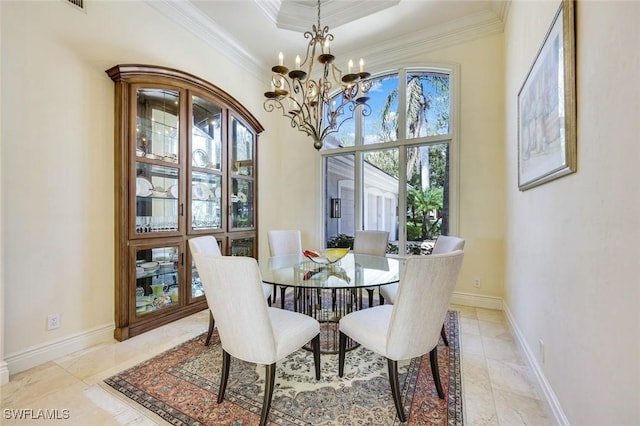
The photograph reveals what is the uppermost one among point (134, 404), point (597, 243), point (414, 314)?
point (597, 243)

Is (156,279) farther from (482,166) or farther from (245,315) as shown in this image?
(482,166)

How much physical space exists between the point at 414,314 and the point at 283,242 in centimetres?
213

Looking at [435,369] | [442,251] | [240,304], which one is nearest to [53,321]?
[240,304]

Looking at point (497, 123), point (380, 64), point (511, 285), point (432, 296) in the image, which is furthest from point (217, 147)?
point (511, 285)

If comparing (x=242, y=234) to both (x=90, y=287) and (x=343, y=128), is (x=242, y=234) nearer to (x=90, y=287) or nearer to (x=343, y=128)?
(x=90, y=287)

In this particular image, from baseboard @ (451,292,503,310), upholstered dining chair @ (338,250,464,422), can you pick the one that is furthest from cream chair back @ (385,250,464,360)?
baseboard @ (451,292,503,310)

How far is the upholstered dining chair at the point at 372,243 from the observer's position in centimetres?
324

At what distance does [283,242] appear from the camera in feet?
11.1

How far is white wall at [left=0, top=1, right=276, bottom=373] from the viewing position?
6.58 feet

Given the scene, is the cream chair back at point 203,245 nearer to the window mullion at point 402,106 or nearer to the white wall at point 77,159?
the white wall at point 77,159

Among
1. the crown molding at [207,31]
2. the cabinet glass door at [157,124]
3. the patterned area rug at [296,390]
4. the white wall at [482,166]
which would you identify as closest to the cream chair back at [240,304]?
the patterned area rug at [296,390]

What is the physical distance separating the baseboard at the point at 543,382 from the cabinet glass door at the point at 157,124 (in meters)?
3.56

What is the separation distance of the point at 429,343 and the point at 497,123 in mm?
2870

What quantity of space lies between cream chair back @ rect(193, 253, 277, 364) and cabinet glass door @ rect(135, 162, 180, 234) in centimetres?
160
